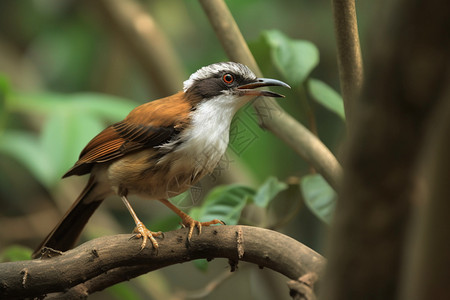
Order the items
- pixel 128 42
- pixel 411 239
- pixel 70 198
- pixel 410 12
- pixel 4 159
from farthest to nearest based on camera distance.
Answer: pixel 4 159, pixel 70 198, pixel 128 42, pixel 411 239, pixel 410 12

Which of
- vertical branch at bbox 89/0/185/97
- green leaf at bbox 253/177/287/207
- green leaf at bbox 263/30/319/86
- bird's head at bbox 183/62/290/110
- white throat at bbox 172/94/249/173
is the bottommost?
green leaf at bbox 253/177/287/207

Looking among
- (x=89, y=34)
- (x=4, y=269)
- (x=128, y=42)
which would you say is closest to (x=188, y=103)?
(x=4, y=269)

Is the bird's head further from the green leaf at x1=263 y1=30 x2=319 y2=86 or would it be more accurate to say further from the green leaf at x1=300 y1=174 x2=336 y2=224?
the green leaf at x1=300 y1=174 x2=336 y2=224

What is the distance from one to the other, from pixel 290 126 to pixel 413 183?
1.92 m

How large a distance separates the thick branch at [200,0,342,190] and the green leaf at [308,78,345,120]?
185mm

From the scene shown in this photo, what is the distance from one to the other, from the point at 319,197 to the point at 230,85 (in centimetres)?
78

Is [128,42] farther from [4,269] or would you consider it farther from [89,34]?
[4,269]

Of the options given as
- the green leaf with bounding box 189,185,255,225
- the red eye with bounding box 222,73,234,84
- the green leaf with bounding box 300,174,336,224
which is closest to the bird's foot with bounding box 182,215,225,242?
the green leaf with bounding box 189,185,255,225

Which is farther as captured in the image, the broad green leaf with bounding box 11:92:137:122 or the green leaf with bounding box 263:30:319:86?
the broad green leaf with bounding box 11:92:137:122

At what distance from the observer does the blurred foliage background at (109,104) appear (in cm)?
442

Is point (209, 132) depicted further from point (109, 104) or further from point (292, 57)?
point (109, 104)

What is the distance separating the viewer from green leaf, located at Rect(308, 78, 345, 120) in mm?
3045

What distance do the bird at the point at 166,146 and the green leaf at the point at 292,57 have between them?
0.14 metres

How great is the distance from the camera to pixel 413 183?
1.04 m
